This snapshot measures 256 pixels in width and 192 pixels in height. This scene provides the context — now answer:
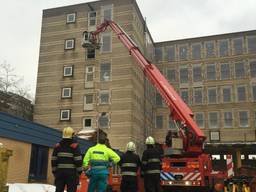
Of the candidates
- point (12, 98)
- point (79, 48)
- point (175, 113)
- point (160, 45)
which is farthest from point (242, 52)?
point (175, 113)

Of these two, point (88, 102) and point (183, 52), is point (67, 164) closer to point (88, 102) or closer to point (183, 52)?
point (88, 102)

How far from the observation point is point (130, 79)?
37.6 metres

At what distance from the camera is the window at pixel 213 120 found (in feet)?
143

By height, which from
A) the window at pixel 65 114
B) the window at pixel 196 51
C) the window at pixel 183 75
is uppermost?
the window at pixel 196 51

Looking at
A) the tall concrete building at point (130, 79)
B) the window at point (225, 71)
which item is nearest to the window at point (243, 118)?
the tall concrete building at point (130, 79)

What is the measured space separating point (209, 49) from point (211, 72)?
122 inches

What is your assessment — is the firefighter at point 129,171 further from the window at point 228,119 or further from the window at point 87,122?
the window at point 228,119

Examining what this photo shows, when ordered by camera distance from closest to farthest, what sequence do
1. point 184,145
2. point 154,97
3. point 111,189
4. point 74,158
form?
point 74,158
point 111,189
point 184,145
point 154,97

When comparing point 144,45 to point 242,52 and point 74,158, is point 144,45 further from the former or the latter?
point 74,158

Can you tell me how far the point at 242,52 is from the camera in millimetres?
44938

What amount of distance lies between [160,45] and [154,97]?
7173 mm

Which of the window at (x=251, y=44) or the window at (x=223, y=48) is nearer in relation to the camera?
Result: the window at (x=251, y=44)

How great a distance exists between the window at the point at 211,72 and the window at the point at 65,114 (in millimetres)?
18162

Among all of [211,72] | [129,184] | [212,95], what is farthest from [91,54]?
[129,184]
